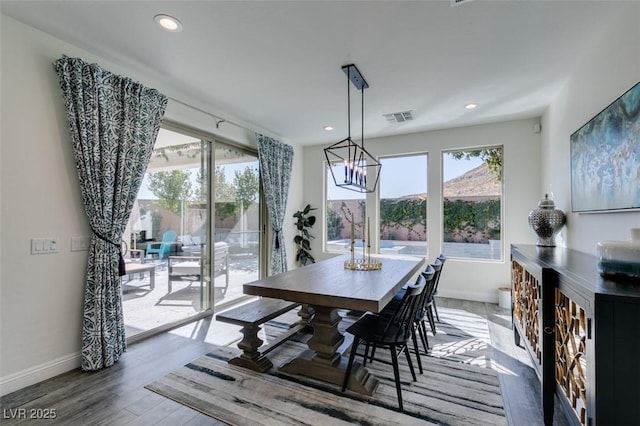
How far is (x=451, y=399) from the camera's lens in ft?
6.97

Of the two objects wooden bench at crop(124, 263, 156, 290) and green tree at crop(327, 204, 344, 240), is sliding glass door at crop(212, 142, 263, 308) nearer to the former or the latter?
wooden bench at crop(124, 263, 156, 290)

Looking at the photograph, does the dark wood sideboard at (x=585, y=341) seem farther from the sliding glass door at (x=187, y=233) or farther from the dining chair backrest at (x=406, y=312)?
the sliding glass door at (x=187, y=233)

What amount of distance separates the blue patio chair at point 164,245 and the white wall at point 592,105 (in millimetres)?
4050

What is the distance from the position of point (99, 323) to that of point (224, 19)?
8.61ft

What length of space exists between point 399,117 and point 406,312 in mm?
2943

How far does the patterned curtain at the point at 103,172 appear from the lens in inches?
95.3

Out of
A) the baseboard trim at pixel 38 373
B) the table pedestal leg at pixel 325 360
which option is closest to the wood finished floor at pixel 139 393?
the baseboard trim at pixel 38 373

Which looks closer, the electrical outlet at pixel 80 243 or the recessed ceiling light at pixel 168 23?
the recessed ceiling light at pixel 168 23

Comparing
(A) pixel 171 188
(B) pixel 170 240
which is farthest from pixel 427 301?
(A) pixel 171 188

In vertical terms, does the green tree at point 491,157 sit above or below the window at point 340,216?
above

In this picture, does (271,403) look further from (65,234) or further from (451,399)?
(65,234)

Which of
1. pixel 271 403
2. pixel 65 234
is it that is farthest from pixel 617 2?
pixel 65 234

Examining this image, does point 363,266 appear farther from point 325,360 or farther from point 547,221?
point 547,221

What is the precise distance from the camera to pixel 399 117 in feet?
13.8
